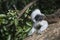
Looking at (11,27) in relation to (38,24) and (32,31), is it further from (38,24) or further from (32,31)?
(38,24)

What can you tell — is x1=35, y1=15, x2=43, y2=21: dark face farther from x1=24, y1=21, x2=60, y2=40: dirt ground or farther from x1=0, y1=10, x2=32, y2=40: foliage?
x1=0, y1=10, x2=32, y2=40: foliage

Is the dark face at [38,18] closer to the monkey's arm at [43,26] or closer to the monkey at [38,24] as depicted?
the monkey at [38,24]

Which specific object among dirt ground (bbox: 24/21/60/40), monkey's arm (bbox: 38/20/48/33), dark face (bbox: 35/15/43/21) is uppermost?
dark face (bbox: 35/15/43/21)

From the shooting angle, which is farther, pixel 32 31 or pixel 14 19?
pixel 32 31

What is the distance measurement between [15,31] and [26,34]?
45 centimetres

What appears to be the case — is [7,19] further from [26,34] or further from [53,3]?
[53,3]

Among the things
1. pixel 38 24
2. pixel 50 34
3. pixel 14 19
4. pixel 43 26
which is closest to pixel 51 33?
pixel 50 34

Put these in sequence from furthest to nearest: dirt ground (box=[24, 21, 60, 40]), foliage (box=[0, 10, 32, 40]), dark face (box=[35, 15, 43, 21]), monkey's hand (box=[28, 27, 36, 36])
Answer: dark face (box=[35, 15, 43, 21])
monkey's hand (box=[28, 27, 36, 36])
dirt ground (box=[24, 21, 60, 40])
foliage (box=[0, 10, 32, 40])

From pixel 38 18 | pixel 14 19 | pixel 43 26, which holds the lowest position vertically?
pixel 14 19

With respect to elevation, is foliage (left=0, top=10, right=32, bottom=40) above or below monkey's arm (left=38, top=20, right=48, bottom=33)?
below

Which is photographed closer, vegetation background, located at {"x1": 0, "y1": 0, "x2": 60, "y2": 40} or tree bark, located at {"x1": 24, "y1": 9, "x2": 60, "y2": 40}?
vegetation background, located at {"x1": 0, "y1": 0, "x2": 60, "y2": 40}

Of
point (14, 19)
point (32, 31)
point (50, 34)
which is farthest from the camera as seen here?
point (32, 31)

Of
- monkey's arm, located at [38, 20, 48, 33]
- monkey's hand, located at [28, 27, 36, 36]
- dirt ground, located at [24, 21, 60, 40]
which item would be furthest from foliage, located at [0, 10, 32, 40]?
monkey's arm, located at [38, 20, 48, 33]

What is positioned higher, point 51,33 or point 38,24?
point 38,24
